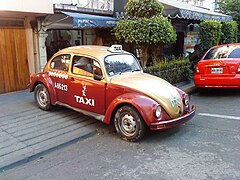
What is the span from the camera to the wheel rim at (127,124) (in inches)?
183

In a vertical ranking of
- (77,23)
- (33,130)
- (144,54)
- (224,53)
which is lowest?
(33,130)

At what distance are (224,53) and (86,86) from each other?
200 inches

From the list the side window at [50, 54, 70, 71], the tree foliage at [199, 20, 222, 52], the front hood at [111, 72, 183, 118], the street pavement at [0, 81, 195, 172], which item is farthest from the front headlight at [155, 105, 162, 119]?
the tree foliage at [199, 20, 222, 52]

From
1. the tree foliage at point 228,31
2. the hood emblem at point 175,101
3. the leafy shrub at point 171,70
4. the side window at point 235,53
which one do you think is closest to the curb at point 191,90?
the leafy shrub at point 171,70

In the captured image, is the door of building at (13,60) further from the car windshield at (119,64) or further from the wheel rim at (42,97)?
the car windshield at (119,64)

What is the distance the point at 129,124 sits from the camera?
186 inches

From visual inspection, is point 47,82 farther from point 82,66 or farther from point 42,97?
point 82,66

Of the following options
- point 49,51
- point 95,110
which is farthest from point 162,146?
point 49,51

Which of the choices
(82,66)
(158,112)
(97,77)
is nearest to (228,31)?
(82,66)

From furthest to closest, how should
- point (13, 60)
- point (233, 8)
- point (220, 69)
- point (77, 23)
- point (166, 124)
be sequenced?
1. point (233, 8)
2. point (13, 60)
3. point (77, 23)
4. point (220, 69)
5. point (166, 124)

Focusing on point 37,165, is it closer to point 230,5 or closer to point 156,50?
point 156,50

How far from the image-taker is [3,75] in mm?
8125

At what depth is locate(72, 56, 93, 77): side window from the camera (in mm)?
5398

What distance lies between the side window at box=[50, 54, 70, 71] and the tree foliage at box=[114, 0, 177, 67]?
307cm
